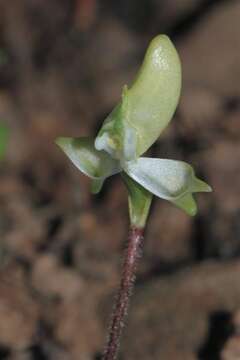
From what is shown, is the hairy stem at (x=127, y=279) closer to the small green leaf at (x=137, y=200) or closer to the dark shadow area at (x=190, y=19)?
the small green leaf at (x=137, y=200)

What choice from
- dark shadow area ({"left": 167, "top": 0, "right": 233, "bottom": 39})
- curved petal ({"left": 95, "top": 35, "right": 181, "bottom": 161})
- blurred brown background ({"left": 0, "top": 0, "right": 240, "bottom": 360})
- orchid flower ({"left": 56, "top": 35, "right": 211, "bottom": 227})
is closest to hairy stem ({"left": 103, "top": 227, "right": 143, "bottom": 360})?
orchid flower ({"left": 56, "top": 35, "right": 211, "bottom": 227})

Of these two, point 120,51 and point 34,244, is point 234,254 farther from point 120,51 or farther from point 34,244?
point 120,51

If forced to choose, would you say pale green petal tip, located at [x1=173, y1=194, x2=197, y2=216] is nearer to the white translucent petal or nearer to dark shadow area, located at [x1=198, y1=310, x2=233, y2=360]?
the white translucent petal

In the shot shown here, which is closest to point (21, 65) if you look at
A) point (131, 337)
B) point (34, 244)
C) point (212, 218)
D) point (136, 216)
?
point (34, 244)

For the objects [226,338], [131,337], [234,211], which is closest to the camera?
[226,338]

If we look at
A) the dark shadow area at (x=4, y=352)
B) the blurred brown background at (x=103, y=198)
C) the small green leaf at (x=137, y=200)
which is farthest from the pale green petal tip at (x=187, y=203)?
the dark shadow area at (x=4, y=352)
